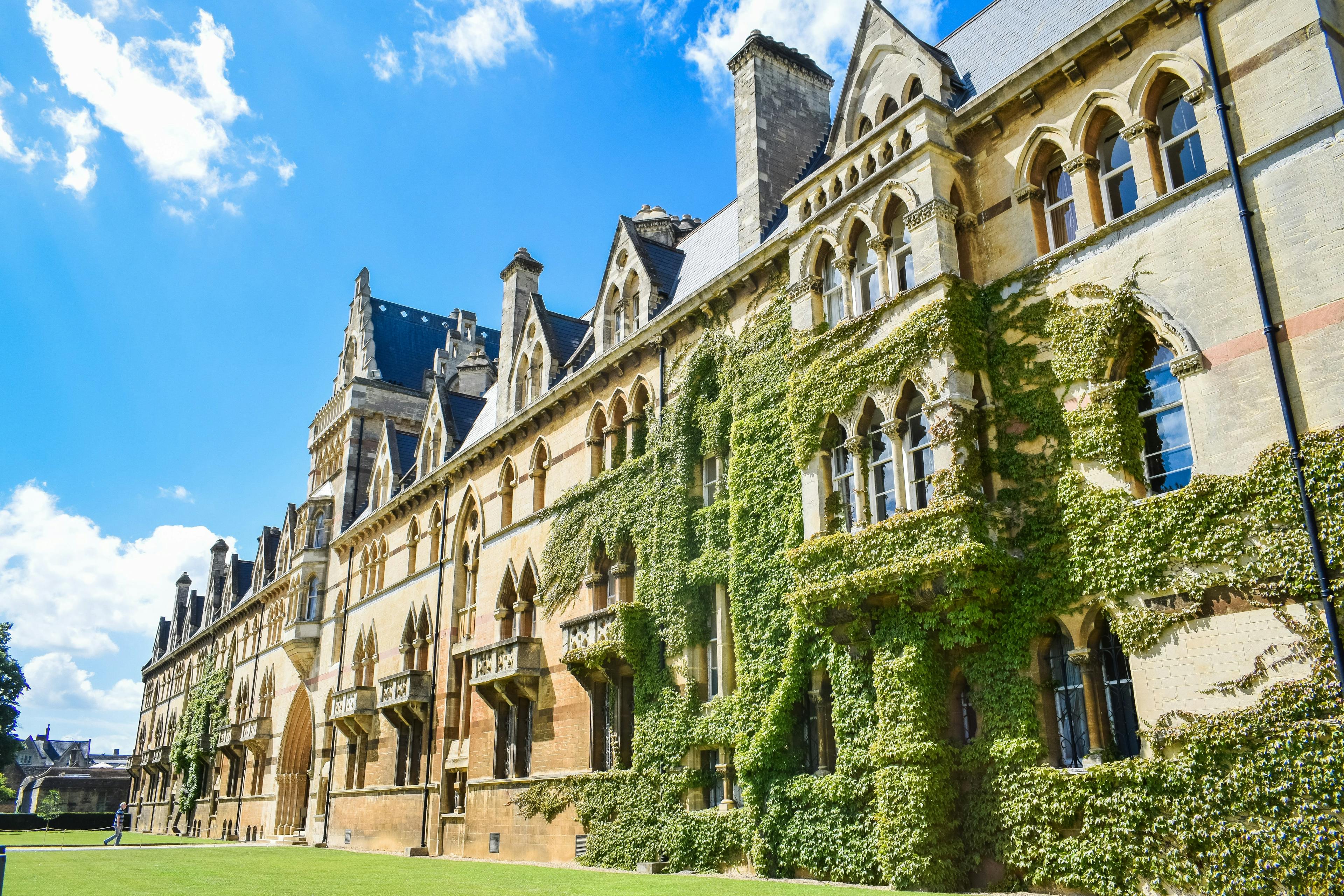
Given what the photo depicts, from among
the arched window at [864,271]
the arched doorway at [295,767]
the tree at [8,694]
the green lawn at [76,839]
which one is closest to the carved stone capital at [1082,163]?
the arched window at [864,271]

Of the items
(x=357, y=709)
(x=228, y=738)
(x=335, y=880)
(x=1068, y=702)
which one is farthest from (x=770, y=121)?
(x=228, y=738)

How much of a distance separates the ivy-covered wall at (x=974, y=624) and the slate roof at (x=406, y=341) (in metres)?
31.2

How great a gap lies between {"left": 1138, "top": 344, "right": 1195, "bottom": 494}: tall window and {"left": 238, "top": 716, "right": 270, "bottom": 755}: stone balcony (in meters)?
46.2

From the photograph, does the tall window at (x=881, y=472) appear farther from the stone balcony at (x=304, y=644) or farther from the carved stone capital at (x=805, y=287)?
the stone balcony at (x=304, y=644)

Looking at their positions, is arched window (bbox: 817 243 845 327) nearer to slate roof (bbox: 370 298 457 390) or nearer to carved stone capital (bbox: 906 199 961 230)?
carved stone capital (bbox: 906 199 961 230)

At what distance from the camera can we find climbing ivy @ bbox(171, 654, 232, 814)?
5991 centimetres

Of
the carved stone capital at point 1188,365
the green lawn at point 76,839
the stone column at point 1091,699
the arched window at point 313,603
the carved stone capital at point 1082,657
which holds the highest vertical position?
the arched window at point 313,603

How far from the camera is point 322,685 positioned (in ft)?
146

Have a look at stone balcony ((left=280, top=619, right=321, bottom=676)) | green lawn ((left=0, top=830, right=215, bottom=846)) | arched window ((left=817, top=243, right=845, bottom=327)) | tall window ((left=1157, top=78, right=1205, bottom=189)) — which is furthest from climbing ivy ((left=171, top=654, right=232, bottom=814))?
tall window ((left=1157, top=78, right=1205, bottom=189))

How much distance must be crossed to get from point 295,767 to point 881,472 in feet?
132

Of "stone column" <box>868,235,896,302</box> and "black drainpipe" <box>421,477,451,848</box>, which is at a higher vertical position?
"stone column" <box>868,235,896,302</box>

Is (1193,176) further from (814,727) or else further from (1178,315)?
(814,727)

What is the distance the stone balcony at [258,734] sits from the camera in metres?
49.9

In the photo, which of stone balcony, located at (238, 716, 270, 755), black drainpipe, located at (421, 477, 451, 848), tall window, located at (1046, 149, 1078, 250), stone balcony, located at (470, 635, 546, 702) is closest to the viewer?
tall window, located at (1046, 149, 1078, 250)
